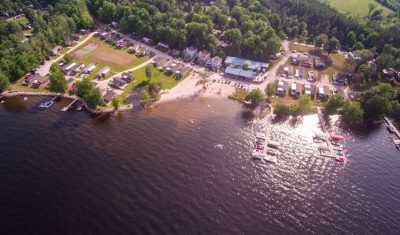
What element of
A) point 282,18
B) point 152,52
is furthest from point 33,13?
point 282,18

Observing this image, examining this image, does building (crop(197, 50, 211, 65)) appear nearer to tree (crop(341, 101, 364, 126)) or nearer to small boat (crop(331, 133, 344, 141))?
tree (crop(341, 101, 364, 126))

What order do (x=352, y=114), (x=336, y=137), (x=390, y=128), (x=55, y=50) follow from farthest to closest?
1. (x=55, y=50)
2. (x=390, y=128)
3. (x=352, y=114)
4. (x=336, y=137)

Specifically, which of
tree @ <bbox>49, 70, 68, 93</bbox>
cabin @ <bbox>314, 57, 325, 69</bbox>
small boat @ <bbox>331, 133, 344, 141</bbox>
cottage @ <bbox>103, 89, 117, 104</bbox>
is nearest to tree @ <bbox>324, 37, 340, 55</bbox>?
cabin @ <bbox>314, 57, 325, 69</bbox>

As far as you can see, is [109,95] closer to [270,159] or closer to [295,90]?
[270,159]

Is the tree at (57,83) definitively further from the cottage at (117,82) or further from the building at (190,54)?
the building at (190,54)

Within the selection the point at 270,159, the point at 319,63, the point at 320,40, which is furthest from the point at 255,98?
the point at 320,40

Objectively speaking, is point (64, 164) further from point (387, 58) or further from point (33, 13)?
point (387, 58)
